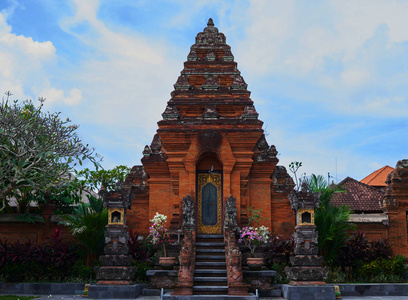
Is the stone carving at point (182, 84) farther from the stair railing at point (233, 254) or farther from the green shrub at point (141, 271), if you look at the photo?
the green shrub at point (141, 271)

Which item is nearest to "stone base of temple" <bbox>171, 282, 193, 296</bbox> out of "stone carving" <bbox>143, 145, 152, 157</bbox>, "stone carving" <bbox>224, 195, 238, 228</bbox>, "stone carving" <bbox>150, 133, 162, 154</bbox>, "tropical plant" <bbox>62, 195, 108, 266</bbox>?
"stone carving" <bbox>224, 195, 238, 228</bbox>

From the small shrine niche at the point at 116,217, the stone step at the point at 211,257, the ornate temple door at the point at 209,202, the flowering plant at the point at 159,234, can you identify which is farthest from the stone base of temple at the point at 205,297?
the ornate temple door at the point at 209,202

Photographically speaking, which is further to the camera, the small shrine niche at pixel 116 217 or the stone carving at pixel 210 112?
the stone carving at pixel 210 112

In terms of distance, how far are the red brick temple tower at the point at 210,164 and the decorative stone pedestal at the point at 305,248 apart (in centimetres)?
241

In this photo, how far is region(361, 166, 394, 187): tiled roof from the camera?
120ft

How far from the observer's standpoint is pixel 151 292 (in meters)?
12.9

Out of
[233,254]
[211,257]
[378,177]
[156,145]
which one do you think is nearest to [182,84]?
[156,145]

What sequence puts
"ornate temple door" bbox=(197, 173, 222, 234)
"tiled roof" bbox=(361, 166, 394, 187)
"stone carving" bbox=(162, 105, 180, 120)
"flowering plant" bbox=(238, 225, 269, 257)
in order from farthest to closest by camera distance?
"tiled roof" bbox=(361, 166, 394, 187), "stone carving" bbox=(162, 105, 180, 120), "ornate temple door" bbox=(197, 173, 222, 234), "flowering plant" bbox=(238, 225, 269, 257)

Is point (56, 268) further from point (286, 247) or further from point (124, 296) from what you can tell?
point (286, 247)

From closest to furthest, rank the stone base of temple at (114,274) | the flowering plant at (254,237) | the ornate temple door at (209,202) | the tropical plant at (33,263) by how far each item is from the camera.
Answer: the stone base of temple at (114,274)
the flowering plant at (254,237)
the tropical plant at (33,263)
the ornate temple door at (209,202)

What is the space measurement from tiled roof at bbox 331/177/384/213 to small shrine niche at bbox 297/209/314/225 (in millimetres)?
14498

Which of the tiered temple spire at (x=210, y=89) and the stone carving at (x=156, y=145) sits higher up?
the tiered temple spire at (x=210, y=89)

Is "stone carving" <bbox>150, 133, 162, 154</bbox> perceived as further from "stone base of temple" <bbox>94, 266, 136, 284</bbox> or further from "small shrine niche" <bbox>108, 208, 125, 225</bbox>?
"stone base of temple" <bbox>94, 266, 136, 284</bbox>

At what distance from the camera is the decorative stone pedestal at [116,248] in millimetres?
12500
